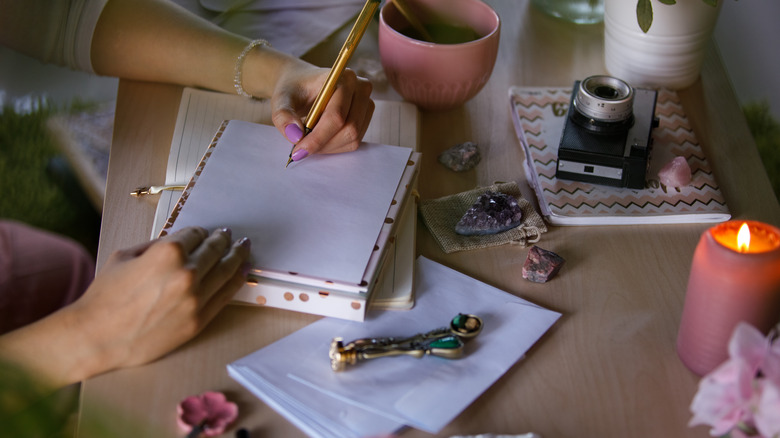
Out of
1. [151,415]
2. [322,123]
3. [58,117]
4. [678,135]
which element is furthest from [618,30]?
[58,117]

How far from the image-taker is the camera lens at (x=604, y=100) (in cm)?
79

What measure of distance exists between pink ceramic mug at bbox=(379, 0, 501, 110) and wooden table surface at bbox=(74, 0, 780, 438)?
5 centimetres

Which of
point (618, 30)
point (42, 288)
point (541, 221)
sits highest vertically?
point (618, 30)

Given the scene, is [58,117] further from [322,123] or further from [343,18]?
[322,123]

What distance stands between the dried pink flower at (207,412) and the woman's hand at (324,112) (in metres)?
0.30

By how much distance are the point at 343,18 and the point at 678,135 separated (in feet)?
1.77

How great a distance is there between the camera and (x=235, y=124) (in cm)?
82

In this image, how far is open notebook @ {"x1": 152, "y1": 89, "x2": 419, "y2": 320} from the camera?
65 cm

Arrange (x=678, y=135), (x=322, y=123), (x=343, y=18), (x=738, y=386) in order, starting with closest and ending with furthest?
(x=738, y=386) → (x=322, y=123) → (x=678, y=135) → (x=343, y=18)

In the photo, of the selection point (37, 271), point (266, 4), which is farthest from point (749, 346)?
point (266, 4)

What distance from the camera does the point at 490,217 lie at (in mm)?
752

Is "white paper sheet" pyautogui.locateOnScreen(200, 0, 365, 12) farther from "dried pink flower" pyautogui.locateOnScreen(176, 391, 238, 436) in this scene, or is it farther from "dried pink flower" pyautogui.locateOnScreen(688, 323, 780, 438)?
"dried pink flower" pyautogui.locateOnScreen(688, 323, 780, 438)

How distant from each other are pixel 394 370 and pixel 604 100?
409 millimetres

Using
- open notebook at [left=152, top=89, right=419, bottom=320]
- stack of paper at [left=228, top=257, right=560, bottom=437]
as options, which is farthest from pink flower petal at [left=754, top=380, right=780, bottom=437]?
open notebook at [left=152, top=89, right=419, bottom=320]
